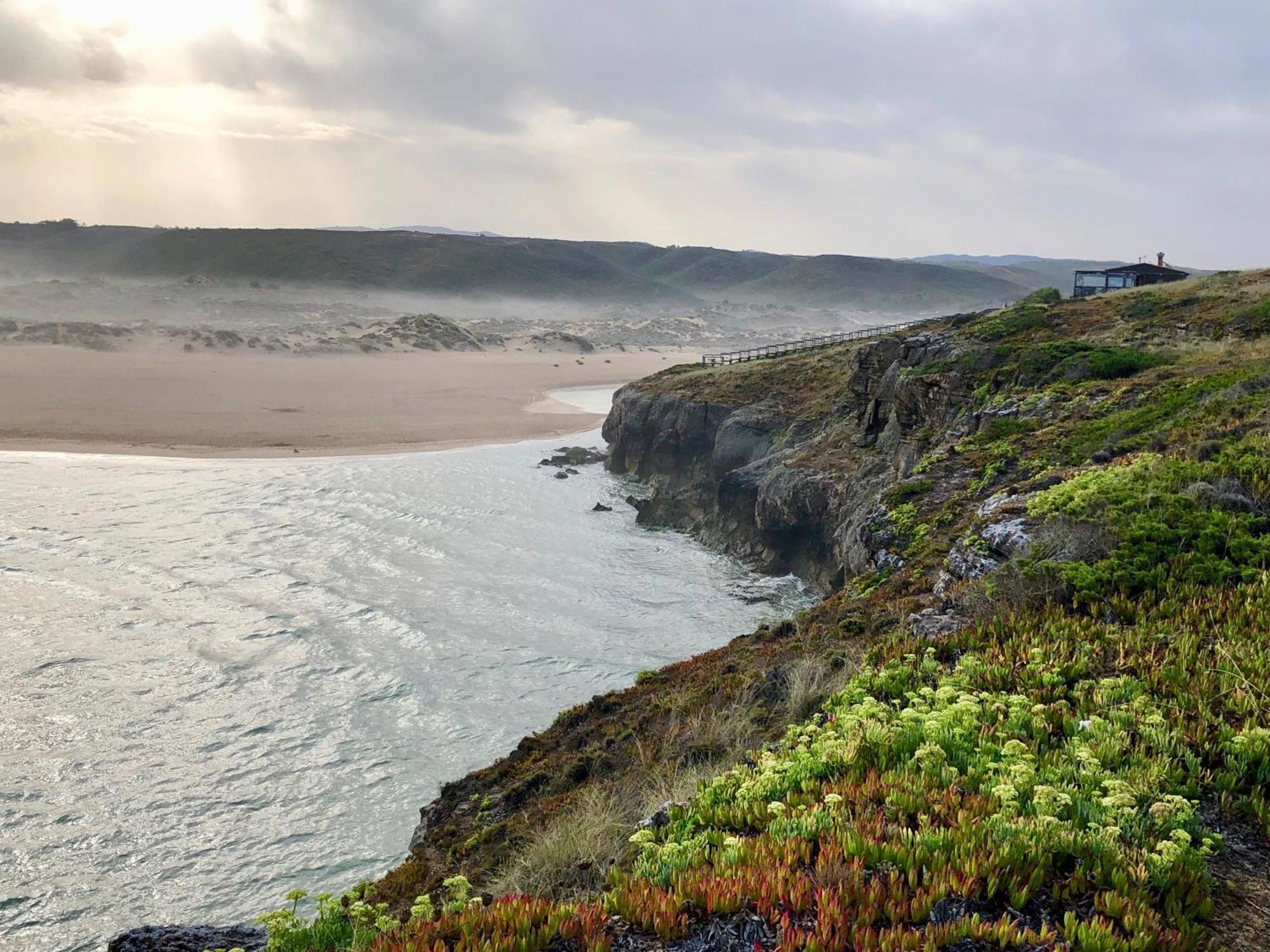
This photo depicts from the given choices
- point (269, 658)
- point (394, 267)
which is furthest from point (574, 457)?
point (394, 267)

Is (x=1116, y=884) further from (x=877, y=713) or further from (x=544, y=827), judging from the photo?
(x=544, y=827)

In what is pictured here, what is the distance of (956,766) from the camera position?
5.92 meters

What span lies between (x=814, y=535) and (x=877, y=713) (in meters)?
18.8

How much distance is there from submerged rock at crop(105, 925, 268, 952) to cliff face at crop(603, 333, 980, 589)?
36.1ft

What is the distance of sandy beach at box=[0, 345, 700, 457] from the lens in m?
40.5

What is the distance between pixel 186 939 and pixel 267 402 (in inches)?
1953

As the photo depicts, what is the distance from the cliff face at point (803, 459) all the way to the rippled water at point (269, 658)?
1.72 meters

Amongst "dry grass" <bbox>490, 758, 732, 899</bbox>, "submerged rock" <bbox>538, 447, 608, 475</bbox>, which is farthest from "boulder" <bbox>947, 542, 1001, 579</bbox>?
"submerged rock" <bbox>538, 447, 608, 475</bbox>

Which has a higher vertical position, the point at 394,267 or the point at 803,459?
the point at 394,267

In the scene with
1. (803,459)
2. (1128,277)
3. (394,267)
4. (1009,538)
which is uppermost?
(394,267)

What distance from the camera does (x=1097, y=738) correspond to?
5.93 m

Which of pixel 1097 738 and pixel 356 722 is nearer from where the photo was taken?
pixel 1097 738

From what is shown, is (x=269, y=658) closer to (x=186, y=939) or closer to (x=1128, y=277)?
(x=186, y=939)

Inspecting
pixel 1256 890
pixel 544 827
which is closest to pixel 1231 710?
pixel 1256 890
